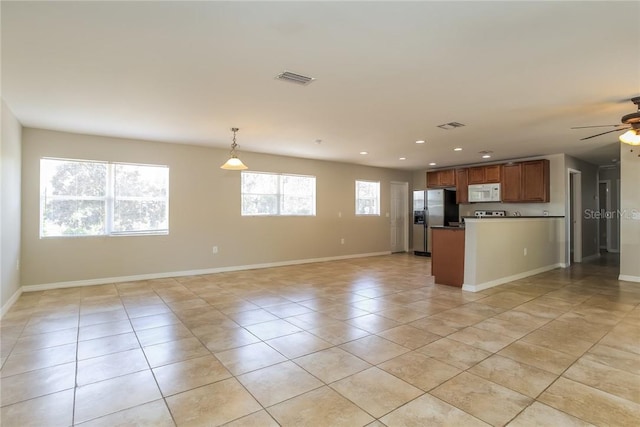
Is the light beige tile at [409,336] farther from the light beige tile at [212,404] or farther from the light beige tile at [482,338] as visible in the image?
the light beige tile at [212,404]

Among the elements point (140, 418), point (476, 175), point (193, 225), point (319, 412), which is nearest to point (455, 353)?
point (319, 412)

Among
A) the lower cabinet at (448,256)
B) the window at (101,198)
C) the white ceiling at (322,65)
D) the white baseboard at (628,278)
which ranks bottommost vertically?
the white baseboard at (628,278)

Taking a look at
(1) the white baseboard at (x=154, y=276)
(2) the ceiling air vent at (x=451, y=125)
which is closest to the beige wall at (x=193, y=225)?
(1) the white baseboard at (x=154, y=276)

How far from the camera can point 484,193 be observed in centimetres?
769

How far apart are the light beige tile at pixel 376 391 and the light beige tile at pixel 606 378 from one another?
1.21 m

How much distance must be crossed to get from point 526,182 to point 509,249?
2404 millimetres

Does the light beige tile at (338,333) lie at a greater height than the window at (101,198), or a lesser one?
lesser

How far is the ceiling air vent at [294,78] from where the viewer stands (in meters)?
2.93

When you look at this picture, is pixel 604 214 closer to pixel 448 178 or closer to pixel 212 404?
pixel 448 178

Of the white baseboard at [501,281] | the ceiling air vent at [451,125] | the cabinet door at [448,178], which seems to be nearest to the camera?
the ceiling air vent at [451,125]

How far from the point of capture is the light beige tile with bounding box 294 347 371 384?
2.37m

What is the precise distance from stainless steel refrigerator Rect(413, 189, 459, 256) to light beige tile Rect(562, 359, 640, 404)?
5829 millimetres

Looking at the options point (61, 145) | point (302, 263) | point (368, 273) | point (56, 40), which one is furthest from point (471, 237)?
point (61, 145)

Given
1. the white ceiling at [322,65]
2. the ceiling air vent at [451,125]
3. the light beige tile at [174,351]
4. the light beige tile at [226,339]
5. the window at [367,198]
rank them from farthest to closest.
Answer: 1. the window at [367,198]
2. the ceiling air vent at [451,125]
3. the light beige tile at [226,339]
4. the light beige tile at [174,351]
5. the white ceiling at [322,65]
